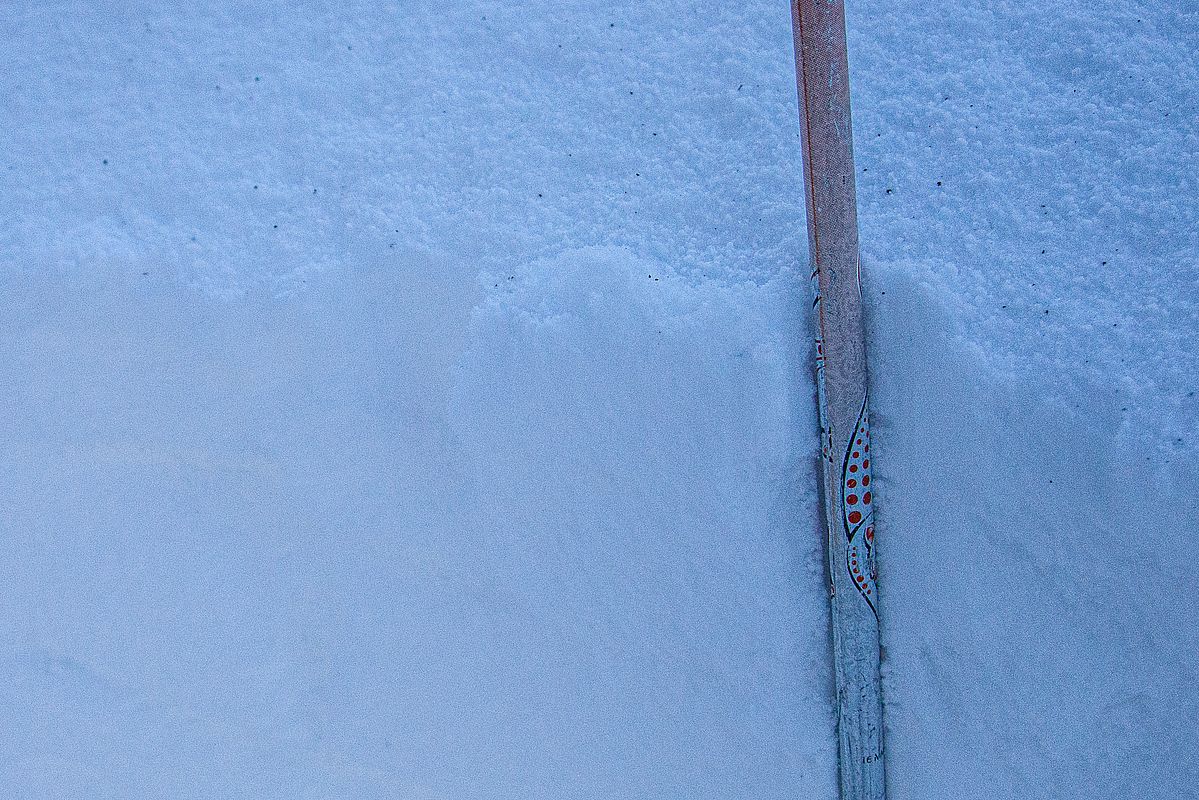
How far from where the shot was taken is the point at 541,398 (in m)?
0.77

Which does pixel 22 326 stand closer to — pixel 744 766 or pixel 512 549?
pixel 512 549

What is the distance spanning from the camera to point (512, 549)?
786mm

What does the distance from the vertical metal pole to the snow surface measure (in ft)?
0.07

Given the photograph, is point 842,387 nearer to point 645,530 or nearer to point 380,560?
point 645,530

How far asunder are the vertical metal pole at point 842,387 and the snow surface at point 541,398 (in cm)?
2

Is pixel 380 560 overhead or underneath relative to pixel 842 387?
underneath

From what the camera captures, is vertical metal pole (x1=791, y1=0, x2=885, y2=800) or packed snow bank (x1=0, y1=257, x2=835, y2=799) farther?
packed snow bank (x1=0, y1=257, x2=835, y2=799)

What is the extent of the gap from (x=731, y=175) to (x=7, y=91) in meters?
0.62

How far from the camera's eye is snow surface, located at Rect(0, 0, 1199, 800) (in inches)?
29.6

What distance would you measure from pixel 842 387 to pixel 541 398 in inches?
9.4

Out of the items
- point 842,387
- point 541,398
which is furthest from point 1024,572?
point 541,398

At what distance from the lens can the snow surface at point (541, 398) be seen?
0.75 m

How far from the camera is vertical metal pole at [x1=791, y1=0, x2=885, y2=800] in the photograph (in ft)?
2.19

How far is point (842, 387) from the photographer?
28.9 inches
